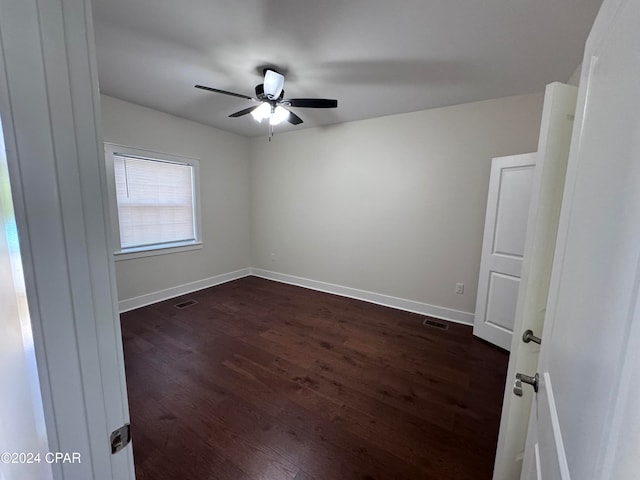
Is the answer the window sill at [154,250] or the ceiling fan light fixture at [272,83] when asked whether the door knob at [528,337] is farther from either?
the window sill at [154,250]

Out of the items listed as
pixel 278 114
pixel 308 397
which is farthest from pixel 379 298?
pixel 278 114

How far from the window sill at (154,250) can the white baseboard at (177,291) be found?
0.54 metres

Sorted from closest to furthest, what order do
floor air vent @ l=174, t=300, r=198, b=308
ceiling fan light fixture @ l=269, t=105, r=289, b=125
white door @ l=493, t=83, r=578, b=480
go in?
white door @ l=493, t=83, r=578, b=480 → ceiling fan light fixture @ l=269, t=105, r=289, b=125 → floor air vent @ l=174, t=300, r=198, b=308

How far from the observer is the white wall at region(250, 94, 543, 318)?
2.88 metres

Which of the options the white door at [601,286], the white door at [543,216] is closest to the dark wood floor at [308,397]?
the white door at [543,216]

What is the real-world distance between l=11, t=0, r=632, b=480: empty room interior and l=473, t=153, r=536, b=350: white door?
0.07ft

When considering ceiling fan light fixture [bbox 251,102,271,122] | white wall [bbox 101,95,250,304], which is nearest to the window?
white wall [bbox 101,95,250,304]

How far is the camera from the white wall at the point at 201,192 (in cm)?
314

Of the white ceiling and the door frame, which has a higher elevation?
the white ceiling

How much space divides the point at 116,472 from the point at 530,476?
112cm

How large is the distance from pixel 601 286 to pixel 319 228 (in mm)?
3672

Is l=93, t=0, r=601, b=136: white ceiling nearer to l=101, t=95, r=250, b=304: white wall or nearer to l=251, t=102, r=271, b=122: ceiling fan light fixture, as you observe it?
l=251, t=102, r=271, b=122: ceiling fan light fixture

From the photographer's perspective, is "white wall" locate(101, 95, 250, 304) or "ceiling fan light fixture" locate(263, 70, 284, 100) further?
"white wall" locate(101, 95, 250, 304)

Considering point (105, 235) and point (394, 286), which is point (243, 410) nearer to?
point (105, 235)
